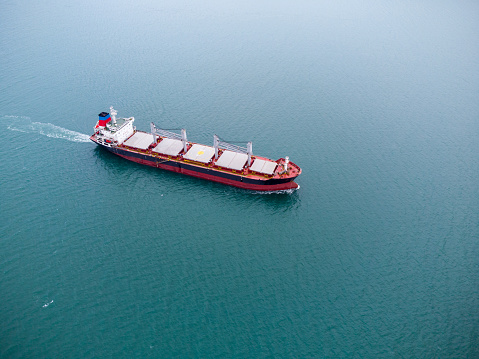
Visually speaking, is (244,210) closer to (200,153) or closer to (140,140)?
(200,153)

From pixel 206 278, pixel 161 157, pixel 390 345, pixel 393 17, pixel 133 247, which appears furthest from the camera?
pixel 393 17

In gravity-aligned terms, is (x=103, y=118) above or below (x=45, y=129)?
below

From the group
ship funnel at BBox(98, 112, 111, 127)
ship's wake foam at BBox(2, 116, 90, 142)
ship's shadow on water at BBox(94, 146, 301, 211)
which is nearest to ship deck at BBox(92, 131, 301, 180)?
ship's shadow on water at BBox(94, 146, 301, 211)

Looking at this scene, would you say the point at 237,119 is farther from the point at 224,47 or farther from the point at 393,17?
the point at 393,17

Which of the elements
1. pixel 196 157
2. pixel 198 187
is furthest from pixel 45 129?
→ pixel 198 187

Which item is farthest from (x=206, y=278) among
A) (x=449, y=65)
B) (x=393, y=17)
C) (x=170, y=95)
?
(x=393, y=17)

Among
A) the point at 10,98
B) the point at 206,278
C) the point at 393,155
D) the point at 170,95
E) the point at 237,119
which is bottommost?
the point at 206,278
